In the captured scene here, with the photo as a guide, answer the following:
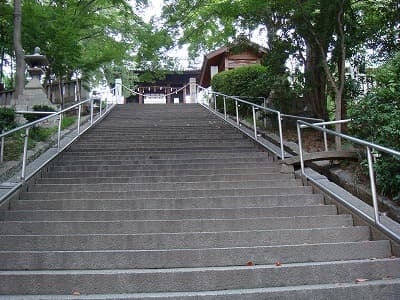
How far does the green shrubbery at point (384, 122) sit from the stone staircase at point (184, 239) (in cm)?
75

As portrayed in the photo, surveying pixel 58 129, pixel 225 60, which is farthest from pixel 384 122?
pixel 225 60

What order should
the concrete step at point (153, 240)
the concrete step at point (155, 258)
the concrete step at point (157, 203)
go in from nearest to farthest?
the concrete step at point (155, 258), the concrete step at point (153, 240), the concrete step at point (157, 203)

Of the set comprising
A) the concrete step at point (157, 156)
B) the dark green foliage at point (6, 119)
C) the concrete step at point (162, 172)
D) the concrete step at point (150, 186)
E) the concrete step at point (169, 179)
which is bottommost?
the concrete step at point (150, 186)

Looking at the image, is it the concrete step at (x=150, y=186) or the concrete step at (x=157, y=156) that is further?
the concrete step at (x=157, y=156)

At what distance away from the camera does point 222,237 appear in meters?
3.96

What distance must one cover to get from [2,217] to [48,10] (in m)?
9.13

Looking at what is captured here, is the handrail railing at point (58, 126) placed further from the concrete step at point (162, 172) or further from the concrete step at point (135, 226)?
the concrete step at point (135, 226)

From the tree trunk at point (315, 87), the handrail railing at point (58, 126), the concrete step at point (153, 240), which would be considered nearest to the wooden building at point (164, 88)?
the handrail railing at point (58, 126)

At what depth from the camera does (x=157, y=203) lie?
16.1 ft

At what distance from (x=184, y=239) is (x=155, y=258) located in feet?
1.44

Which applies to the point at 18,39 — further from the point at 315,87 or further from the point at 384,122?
the point at 384,122

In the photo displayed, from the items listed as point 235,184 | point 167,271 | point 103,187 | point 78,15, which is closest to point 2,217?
point 103,187

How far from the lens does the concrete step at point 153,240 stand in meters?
3.90

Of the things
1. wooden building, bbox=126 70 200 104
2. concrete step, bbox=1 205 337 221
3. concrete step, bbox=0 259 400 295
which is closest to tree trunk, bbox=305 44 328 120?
concrete step, bbox=1 205 337 221
